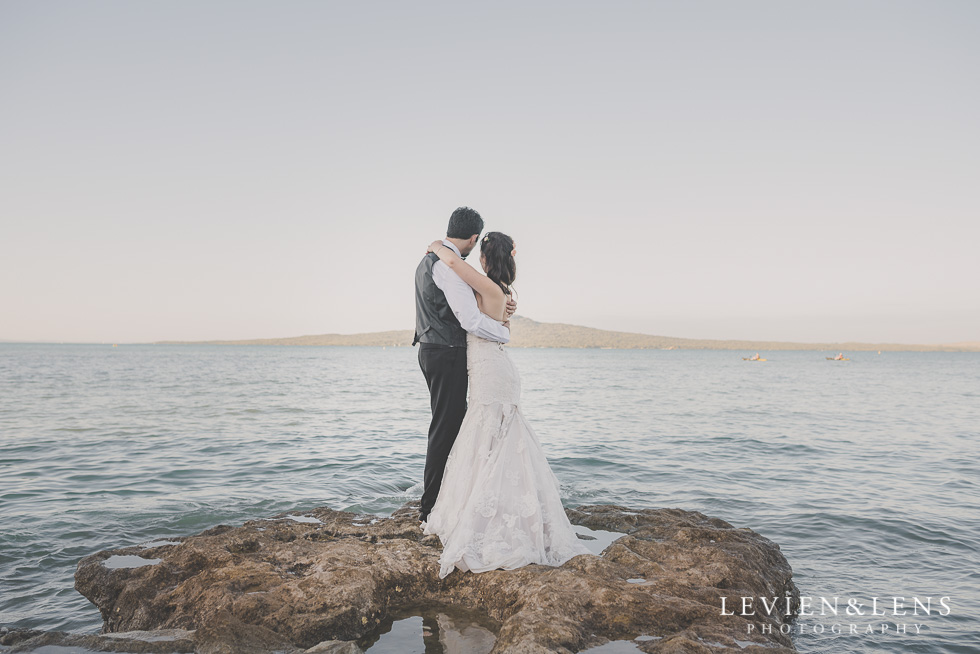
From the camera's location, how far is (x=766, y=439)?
650 inches

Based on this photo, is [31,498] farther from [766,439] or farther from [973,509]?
[766,439]

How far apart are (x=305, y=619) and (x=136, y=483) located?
766 centimetres

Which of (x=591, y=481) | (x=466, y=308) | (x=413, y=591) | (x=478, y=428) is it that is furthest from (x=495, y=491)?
(x=591, y=481)

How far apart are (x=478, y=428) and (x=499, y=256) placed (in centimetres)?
158

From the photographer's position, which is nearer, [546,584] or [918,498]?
[546,584]

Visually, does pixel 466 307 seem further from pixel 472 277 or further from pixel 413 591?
pixel 413 591

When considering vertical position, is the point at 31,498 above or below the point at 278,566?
below

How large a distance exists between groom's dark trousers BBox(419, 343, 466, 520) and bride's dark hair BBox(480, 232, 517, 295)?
0.75 m

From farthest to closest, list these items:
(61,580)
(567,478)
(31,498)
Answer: (567,478), (31,498), (61,580)

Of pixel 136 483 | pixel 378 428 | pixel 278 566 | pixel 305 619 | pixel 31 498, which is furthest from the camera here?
pixel 378 428

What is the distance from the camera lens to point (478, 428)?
520 cm

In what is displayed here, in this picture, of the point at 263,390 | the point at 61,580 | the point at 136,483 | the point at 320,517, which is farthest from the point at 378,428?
the point at 263,390

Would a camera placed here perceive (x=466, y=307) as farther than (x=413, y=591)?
Yes

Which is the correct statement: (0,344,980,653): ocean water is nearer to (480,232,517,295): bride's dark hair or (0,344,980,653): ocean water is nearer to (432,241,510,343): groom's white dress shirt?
(432,241,510,343): groom's white dress shirt
